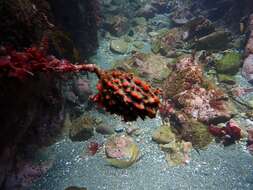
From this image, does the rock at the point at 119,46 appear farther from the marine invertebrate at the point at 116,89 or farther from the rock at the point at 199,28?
the marine invertebrate at the point at 116,89

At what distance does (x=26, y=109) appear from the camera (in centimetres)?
465

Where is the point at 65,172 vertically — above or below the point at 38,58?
below

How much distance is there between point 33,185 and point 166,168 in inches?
112

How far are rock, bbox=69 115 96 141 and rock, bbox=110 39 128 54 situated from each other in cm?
→ 440

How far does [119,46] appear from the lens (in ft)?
36.4

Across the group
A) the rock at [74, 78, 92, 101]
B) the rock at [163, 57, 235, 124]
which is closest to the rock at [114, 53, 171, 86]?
the rock at [163, 57, 235, 124]

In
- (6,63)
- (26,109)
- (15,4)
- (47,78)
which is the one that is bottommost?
(26,109)

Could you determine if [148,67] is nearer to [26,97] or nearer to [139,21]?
[139,21]

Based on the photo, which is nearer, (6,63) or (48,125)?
(6,63)

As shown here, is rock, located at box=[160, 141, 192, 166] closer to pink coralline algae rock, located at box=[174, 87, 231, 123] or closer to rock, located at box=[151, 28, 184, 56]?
pink coralline algae rock, located at box=[174, 87, 231, 123]

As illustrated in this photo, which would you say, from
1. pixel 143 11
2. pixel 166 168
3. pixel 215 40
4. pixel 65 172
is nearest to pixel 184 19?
pixel 143 11

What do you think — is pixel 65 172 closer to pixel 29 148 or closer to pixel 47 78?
pixel 29 148

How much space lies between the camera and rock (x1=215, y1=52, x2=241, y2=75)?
354 inches

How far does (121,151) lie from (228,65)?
469cm
